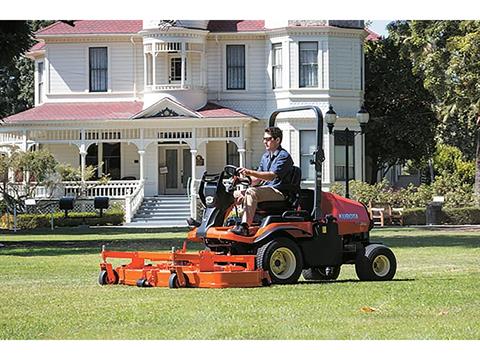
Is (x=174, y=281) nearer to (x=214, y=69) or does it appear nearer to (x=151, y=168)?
(x=151, y=168)

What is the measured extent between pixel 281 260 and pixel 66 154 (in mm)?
36954

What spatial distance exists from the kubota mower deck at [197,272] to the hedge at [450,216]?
96.0 feet

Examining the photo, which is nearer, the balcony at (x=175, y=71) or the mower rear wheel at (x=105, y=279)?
the mower rear wheel at (x=105, y=279)

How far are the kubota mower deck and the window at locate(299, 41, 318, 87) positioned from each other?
33584 mm

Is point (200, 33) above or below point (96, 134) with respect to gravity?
above

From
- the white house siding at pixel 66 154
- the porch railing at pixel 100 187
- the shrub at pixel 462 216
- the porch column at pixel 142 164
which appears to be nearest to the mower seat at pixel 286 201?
the shrub at pixel 462 216

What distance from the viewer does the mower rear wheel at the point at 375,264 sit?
53.3 feet

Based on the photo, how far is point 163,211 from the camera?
46844 millimetres

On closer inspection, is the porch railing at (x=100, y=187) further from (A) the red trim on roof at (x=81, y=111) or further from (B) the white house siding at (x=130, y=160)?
(A) the red trim on roof at (x=81, y=111)

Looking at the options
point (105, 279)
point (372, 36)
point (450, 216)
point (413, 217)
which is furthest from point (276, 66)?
point (105, 279)

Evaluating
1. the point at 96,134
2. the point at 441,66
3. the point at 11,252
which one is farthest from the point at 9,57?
the point at 441,66

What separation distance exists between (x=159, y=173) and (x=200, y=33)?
6.09m

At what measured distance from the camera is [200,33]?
48875 millimetres
